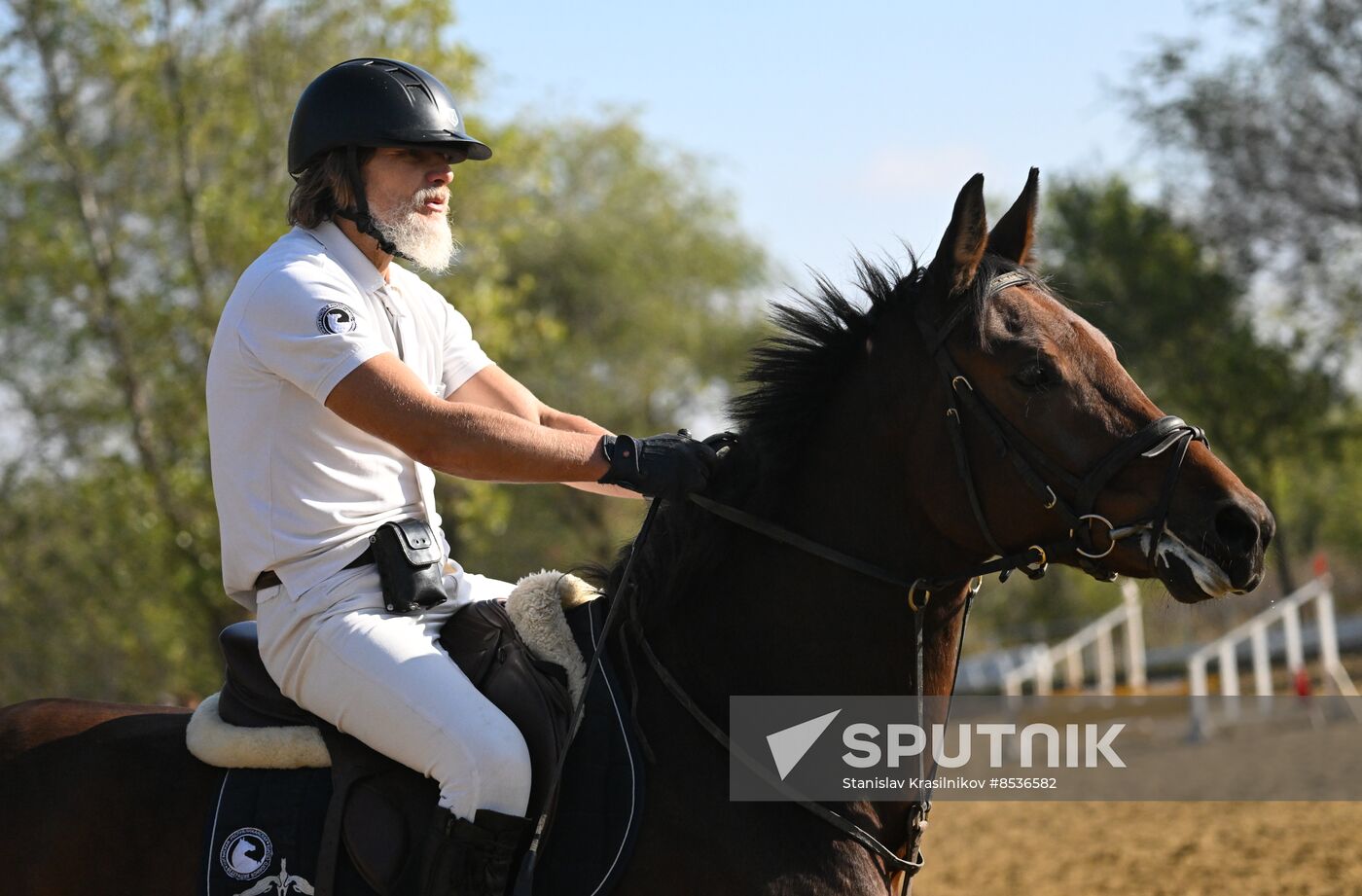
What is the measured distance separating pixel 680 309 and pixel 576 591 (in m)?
27.2

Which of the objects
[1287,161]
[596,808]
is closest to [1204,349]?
[1287,161]

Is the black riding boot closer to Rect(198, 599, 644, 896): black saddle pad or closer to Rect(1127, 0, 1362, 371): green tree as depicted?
Rect(198, 599, 644, 896): black saddle pad

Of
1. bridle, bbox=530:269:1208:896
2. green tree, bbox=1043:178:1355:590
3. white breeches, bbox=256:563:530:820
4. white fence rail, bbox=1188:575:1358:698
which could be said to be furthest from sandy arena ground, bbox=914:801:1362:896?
green tree, bbox=1043:178:1355:590

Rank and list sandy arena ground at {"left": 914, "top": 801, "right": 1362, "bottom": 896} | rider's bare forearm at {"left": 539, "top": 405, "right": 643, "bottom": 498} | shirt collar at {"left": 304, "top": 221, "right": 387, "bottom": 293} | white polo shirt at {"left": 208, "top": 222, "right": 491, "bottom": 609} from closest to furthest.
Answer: white polo shirt at {"left": 208, "top": 222, "right": 491, "bottom": 609}
shirt collar at {"left": 304, "top": 221, "right": 387, "bottom": 293}
rider's bare forearm at {"left": 539, "top": 405, "right": 643, "bottom": 498}
sandy arena ground at {"left": 914, "top": 801, "right": 1362, "bottom": 896}

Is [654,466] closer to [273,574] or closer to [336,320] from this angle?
[336,320]

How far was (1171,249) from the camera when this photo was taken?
2570 cm

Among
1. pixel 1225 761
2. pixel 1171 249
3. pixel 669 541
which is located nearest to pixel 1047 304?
pixel 669 541

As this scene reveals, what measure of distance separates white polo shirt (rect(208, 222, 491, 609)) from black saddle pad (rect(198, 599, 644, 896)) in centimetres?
52

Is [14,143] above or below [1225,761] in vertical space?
above

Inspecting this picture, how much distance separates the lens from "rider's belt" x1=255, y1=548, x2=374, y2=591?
335 centimetres

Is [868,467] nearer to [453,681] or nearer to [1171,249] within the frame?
[453,681]

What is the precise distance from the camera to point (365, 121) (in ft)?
11.8

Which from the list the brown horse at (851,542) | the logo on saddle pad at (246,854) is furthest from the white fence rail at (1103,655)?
the logo on saddle pad at (246,854)

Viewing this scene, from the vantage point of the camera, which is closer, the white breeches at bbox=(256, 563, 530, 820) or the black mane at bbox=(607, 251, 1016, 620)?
the white breeches at bbox=(256, 563, 530, 820)
